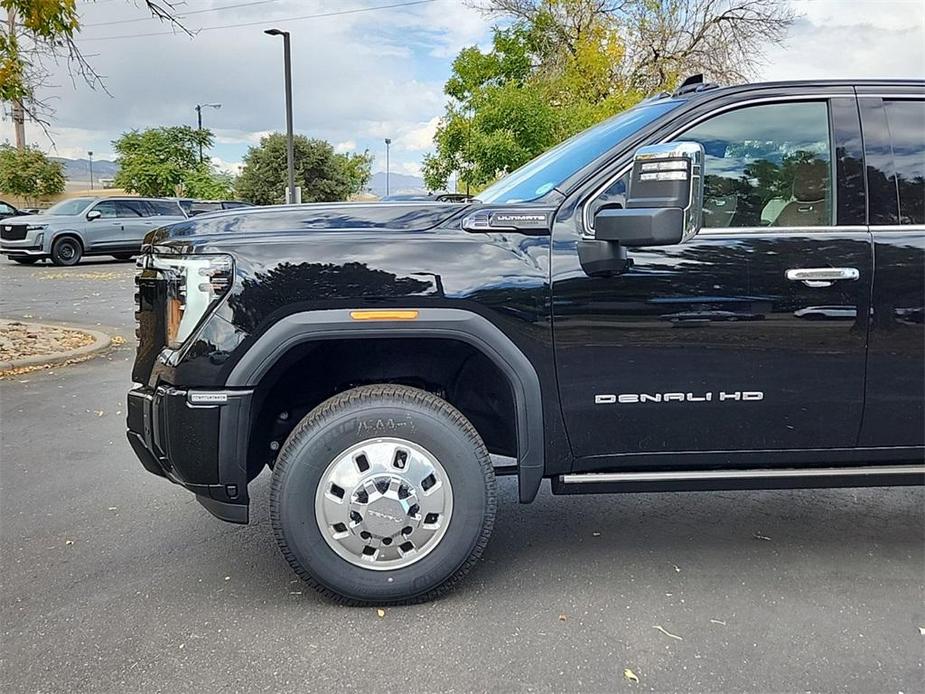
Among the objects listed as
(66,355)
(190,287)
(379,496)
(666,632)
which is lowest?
(666,632)

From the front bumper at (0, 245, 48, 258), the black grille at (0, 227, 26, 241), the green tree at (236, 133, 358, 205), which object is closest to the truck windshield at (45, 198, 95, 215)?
the black grille at (0, 227, 26, 241)

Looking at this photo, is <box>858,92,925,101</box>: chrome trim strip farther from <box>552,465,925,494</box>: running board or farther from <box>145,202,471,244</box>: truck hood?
<box>145,202,471,244</box>: truck hood

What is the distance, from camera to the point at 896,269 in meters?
3.01

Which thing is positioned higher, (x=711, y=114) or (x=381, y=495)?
(x=711, y=114)

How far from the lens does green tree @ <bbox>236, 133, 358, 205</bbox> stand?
42562 mm

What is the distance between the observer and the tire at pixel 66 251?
18.5 metres

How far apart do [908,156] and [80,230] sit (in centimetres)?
1941

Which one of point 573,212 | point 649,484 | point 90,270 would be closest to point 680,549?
point 649,484

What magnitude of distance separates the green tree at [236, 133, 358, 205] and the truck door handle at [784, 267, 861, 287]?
134 ft

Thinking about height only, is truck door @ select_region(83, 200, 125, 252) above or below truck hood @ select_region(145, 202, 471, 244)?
above

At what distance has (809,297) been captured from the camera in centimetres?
297

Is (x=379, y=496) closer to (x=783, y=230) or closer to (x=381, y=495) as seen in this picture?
(x=381, y=495)


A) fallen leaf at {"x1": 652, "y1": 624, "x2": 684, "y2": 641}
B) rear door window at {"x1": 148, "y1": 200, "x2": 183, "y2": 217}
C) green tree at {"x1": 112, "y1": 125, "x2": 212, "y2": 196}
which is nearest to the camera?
fallen leaf at {"x1": 652, "y1": 624, "x2": 684, "y2": 641}

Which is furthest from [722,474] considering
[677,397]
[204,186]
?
[204,186]
